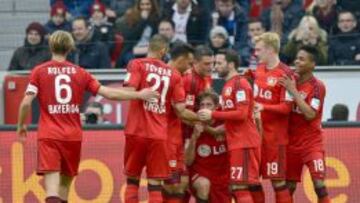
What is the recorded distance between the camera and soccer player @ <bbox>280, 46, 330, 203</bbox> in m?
17.2

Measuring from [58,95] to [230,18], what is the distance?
667 centimetres

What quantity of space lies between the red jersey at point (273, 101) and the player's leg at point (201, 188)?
91cm

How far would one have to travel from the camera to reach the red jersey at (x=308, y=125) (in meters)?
17.2

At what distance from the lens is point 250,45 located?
21938 mm

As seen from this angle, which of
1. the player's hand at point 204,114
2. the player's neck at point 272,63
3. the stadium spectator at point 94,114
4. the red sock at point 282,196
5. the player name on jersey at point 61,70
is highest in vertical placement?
the player's neck at point 272,63

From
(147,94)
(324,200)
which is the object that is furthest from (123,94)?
(324,200)

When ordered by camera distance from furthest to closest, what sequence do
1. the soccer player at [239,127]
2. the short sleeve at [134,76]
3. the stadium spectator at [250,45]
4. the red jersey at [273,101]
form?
the stadium spectator at [250,45] → the red jersey at [273,101] → the soccer player at [239,127] → the short sleeve at [134,76]

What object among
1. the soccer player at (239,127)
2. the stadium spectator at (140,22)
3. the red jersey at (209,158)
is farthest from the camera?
the stadium spectator at (140,22)

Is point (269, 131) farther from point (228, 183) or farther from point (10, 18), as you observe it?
point (10, 18)

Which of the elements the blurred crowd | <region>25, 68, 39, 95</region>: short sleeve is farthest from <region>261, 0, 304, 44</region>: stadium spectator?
<region>25, 68, 39, 95</region>: short sleeve

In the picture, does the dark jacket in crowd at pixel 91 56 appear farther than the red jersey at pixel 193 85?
Yes

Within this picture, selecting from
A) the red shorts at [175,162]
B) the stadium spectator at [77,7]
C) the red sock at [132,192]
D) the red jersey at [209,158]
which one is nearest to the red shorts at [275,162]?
the red jersey at [209,158]

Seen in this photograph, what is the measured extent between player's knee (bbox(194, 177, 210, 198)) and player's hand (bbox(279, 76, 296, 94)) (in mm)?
1547

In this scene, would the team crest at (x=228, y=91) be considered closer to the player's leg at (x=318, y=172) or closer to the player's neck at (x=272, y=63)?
the player's neck at (x=272, y=63)
